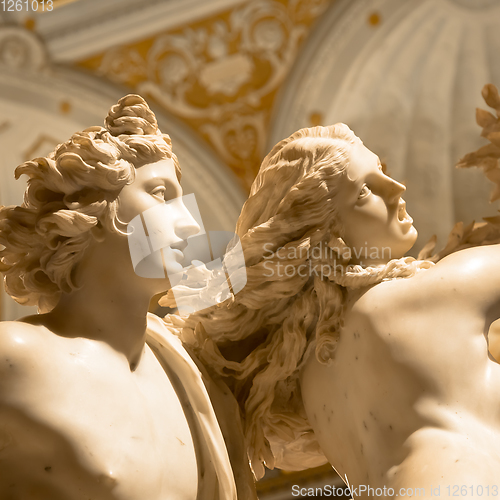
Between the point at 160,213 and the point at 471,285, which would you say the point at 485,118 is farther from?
the point at 160,213

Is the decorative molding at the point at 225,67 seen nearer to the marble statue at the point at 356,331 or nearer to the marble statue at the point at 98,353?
Answer: the marble statue at the point at 356,331

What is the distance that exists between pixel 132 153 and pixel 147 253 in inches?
11.0

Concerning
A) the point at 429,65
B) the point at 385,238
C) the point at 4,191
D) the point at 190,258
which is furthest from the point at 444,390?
the point at 429,65

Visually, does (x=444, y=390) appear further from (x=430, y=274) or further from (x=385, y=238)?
(x=385, y=238)

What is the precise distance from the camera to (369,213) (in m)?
2.33

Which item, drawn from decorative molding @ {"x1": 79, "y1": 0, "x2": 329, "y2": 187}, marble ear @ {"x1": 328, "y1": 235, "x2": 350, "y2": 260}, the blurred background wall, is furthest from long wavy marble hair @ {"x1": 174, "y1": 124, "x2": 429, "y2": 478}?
decorative molding @ {"x1": 79, "y1": 0, "x2": 329, "y2": 187}

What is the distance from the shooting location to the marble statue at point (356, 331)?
204 centimetres

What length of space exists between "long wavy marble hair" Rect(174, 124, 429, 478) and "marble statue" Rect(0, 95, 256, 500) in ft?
0.52

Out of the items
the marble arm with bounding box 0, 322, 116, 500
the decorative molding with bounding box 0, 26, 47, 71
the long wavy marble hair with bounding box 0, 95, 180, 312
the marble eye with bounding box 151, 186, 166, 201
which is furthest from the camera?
the decorative molding with bounding box 0, 26, 47, 71

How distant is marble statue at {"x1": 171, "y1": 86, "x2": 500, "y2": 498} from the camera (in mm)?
2035

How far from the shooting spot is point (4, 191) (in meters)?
4.55

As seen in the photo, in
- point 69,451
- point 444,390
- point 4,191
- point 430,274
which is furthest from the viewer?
point 4,191

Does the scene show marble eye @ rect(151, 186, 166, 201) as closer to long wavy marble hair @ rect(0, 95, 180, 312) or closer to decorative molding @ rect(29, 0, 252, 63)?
long wavy marble hair @ rect(0, 95, 180, 312)

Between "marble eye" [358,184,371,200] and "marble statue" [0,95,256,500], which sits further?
"marble eye" [358,184,371,200]
